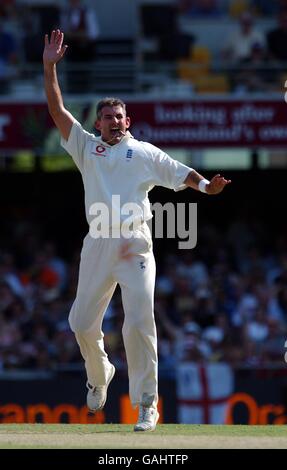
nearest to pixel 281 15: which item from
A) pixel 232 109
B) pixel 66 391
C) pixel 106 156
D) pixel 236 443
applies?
pixel 232 109

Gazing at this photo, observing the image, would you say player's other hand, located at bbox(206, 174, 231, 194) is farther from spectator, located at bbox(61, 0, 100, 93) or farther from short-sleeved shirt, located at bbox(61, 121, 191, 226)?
spectator, located at bbox(61, 0, 100, 93)

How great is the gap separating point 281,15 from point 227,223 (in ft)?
10.3

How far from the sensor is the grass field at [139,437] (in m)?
7.26

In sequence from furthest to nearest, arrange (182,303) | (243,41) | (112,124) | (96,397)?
(243,41) < (182,303) < (96,397) < (112,124)

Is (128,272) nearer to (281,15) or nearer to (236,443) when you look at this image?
(236,443)

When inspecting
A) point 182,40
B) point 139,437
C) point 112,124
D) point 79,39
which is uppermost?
point 182,40

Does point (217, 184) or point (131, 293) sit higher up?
point (217, 184)

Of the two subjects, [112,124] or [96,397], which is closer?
[112,124]

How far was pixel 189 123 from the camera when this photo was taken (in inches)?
654

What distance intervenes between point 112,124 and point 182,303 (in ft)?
26.7

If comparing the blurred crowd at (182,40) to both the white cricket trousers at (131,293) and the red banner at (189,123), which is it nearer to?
the red banner at (189,123)

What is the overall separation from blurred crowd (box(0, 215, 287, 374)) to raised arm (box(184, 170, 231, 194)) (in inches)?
245

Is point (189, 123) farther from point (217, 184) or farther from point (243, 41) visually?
point (217, 184)

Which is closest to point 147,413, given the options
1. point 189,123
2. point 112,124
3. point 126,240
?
point 126,240
